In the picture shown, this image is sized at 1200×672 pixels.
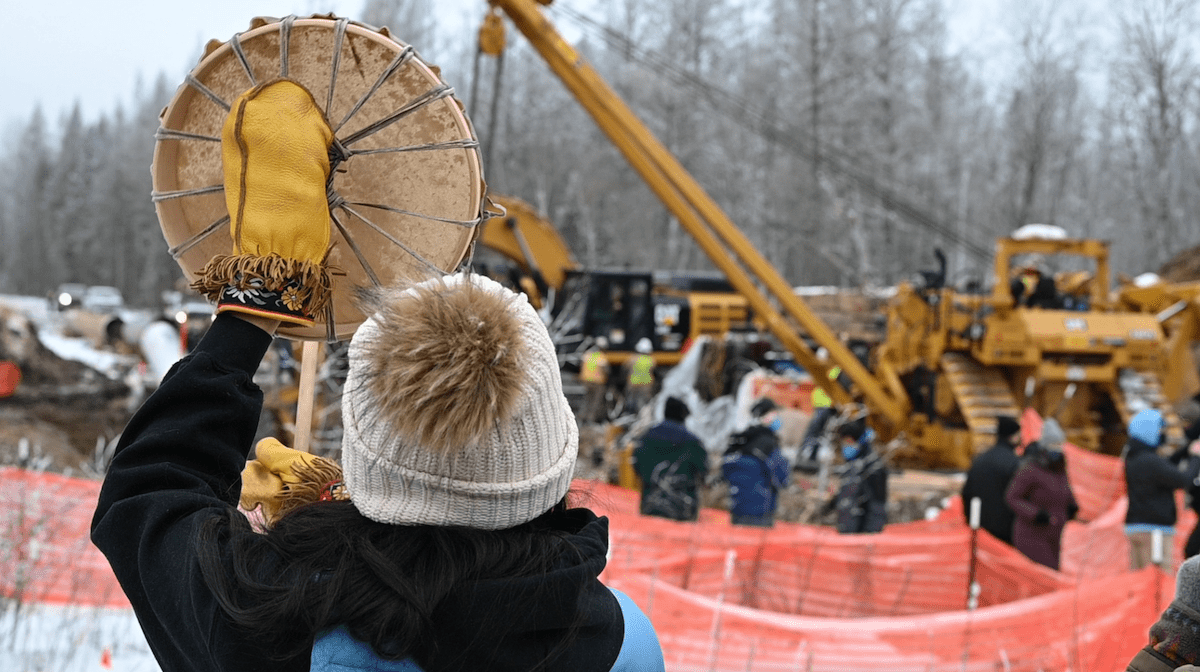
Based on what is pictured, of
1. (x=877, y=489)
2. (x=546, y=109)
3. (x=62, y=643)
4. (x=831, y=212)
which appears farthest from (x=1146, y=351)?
(x=546, y=109)

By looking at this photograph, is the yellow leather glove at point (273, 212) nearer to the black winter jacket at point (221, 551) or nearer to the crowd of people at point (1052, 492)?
the black winter jacket at point (221, 551)

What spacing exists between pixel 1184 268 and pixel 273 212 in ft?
80.0

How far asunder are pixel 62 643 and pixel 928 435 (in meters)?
10.4

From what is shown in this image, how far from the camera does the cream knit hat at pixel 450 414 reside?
3.65 feet

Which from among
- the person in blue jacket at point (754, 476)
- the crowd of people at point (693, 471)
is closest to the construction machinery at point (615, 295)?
the crowd of people at point (693, 471)

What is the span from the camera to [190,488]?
49.2 inches

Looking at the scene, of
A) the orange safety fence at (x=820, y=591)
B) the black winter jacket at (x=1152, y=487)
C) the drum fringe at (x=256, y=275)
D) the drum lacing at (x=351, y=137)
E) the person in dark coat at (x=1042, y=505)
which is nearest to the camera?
the drum fringe at (x=256, y=275)

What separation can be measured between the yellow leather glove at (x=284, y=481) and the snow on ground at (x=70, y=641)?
2.60 m

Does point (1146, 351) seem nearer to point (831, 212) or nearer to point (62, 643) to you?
point (62, 643)

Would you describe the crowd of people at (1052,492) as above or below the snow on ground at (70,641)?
above

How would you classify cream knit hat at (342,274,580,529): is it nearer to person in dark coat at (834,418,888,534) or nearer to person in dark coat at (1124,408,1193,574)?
person in dark coat at (1124,408,1193,574)

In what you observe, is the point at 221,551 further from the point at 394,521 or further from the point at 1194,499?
the point at 1194,499

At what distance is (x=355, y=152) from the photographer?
1.91 m

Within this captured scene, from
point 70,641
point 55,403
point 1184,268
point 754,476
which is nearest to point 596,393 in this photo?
point 55,403
